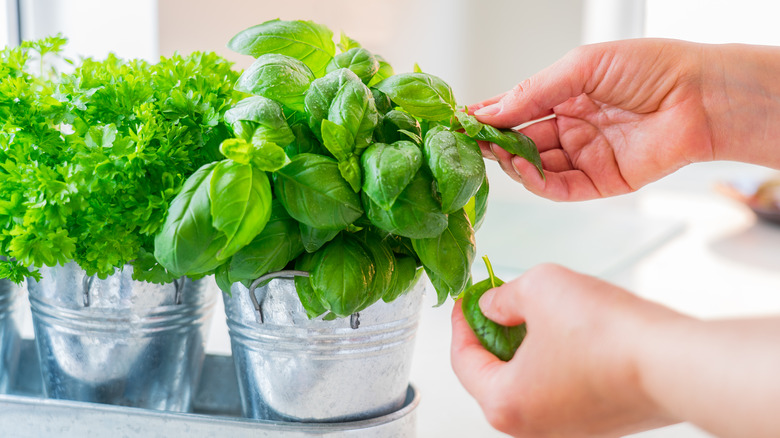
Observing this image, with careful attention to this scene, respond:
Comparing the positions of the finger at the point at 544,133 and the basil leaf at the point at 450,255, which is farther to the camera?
the finger at the point at 544,133

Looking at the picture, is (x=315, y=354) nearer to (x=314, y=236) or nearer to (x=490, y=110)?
(x=314, y=236)

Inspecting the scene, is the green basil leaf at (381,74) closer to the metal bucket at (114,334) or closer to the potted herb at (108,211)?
the potted herb at (108,211)

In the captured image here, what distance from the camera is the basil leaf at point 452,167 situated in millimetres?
446

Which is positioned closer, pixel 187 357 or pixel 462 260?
pixel 462 260

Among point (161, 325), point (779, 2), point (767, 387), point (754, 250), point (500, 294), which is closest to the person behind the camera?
point (767, 387)

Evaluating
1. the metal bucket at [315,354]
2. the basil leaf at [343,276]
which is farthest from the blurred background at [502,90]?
the basil leaf at [343,276]

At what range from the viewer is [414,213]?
0.45m

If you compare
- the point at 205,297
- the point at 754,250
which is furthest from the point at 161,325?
the point at 754,250

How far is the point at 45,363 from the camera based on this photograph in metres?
0.60

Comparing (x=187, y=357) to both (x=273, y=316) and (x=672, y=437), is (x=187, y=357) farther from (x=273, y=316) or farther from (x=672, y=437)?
(x=672, y=437)

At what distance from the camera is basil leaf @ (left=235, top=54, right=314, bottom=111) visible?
0.48 meters

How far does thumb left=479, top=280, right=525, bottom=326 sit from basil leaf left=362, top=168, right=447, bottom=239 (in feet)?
0.18

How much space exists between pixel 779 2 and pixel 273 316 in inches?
94.5

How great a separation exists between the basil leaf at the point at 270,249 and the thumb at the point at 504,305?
131 mm
